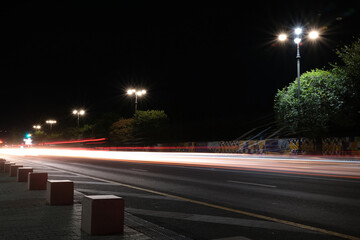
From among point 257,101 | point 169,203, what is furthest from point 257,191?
point 257,101

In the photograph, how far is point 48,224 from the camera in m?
5.79

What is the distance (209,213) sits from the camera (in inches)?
287

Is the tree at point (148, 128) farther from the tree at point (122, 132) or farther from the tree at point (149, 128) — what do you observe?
the tree at point (122, 132)

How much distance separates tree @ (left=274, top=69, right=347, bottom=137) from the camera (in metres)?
29.1

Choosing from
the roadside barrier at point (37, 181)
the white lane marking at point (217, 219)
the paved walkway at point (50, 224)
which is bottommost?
the white lane marking at point (217, 219)

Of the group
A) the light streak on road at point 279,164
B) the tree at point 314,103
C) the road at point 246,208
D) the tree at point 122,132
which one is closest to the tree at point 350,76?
the tree at point 314,103

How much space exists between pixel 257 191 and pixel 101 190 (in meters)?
4.76

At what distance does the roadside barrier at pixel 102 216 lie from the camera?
5.12 metres

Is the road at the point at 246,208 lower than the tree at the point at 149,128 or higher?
lower

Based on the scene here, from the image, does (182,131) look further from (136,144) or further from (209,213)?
(209,213)

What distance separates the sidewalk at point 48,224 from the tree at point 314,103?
78.5 ft

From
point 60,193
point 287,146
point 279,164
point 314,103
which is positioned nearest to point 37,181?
point 60,193

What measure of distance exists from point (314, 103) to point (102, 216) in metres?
27.5

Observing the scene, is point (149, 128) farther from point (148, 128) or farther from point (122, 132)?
point (122, 132)
